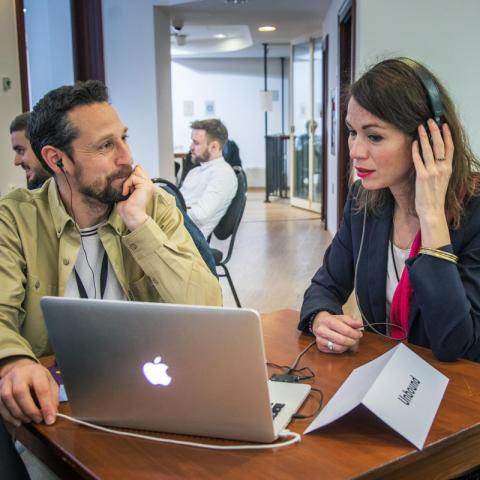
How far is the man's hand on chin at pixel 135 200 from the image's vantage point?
146 cm

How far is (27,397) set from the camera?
1.04 metres

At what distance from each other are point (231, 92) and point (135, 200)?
10767mm

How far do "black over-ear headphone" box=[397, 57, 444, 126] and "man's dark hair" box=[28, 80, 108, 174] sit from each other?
0.77 meters

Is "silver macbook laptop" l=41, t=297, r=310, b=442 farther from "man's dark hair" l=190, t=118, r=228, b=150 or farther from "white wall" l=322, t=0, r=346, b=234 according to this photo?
"white wall" l=322, t=0, r=346, b=234

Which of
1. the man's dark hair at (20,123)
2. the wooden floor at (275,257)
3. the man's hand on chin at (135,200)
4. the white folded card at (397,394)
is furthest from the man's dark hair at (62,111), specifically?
the wooden floor at (275,257)

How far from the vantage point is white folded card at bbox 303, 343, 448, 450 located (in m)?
0.95

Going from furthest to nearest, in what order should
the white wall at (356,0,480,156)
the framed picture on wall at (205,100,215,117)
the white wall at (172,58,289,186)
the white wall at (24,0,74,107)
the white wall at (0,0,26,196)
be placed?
the framed picture on wall at (205,100,215,117), the white wall at (172,58,289,186), the white wall at (24,0,74,107), the white wall at (356,0,480,156), the white wall at (0,0,26,196)

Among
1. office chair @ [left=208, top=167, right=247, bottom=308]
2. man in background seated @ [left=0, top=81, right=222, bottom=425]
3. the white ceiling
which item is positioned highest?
the white ceiling

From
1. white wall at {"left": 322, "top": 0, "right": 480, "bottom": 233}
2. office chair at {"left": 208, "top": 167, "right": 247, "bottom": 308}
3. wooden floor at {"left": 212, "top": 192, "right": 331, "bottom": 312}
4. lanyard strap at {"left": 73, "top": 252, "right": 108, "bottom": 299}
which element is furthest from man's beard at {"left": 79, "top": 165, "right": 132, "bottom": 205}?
white wall at {"left": 322, "top": 0, "right": 480, "bottom": 233}

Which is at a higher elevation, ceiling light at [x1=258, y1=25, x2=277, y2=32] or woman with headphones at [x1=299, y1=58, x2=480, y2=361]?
ceiling light at [x1=258, y1=25, x2=277, y2=32]

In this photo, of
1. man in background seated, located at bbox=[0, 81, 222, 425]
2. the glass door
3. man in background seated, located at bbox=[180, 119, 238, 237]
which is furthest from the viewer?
the glass door

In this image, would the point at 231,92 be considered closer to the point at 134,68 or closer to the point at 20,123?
the point at 134,68

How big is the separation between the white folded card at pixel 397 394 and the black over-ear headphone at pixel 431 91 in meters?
0.58

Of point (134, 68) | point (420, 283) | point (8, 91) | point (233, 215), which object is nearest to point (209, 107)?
point (134, 68)
